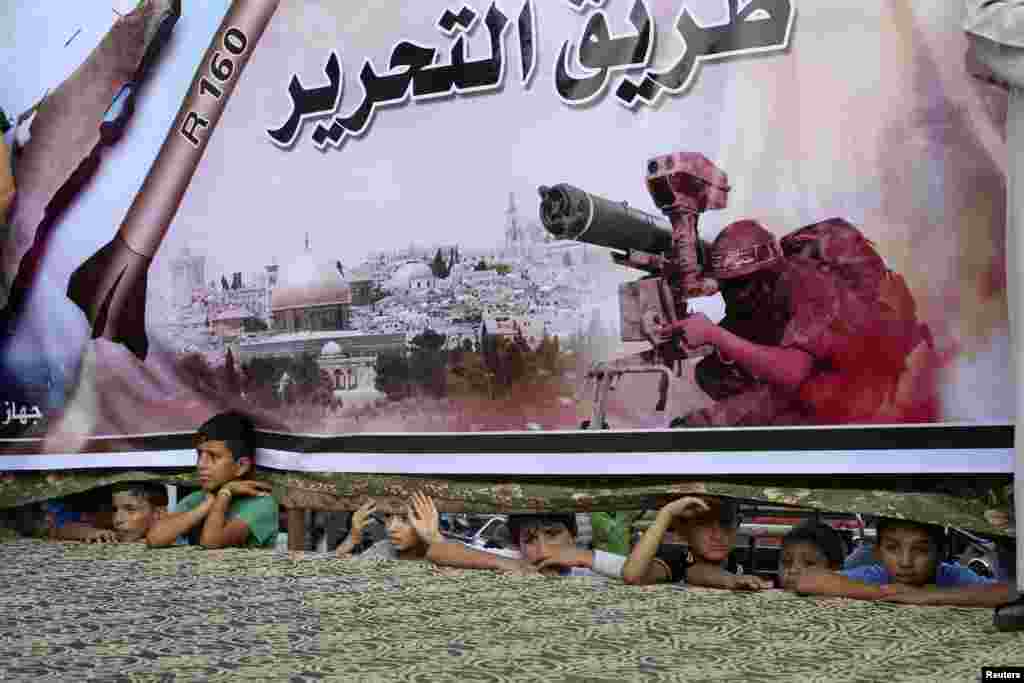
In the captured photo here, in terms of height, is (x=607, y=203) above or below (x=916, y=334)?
above

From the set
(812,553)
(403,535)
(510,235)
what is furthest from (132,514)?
(812,553)

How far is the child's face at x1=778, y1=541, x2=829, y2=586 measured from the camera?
309cm

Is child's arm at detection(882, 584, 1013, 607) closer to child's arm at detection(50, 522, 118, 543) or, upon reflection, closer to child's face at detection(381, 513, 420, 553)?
child's face at detection(381, 513, 420, 553)

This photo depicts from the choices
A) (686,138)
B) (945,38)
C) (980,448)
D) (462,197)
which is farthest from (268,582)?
(945,38)

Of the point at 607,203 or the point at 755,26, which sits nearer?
the point at 755,26

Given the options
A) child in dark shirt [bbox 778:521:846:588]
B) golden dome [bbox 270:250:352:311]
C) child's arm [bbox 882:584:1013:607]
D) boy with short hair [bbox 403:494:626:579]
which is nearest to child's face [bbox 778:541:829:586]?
child in dark shirt [bbox 778:521:846:588]

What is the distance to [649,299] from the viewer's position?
345 cm

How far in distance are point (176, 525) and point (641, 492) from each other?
1662 millimetres

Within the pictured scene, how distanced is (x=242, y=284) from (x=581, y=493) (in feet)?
4.78

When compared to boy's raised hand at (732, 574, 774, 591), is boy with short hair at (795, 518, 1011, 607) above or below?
above

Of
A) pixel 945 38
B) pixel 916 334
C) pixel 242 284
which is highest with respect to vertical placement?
pixel 945 38

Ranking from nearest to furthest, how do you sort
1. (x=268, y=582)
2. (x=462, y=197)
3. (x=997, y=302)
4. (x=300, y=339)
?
1. (x=997, y=302)
2. (x=268, y=582)
3. (x=462, y=197)
4. (x=300, y=339)

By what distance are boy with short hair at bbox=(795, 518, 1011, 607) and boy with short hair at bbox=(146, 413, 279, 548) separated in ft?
6.24

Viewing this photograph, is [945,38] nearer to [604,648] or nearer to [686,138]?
[686,138]
